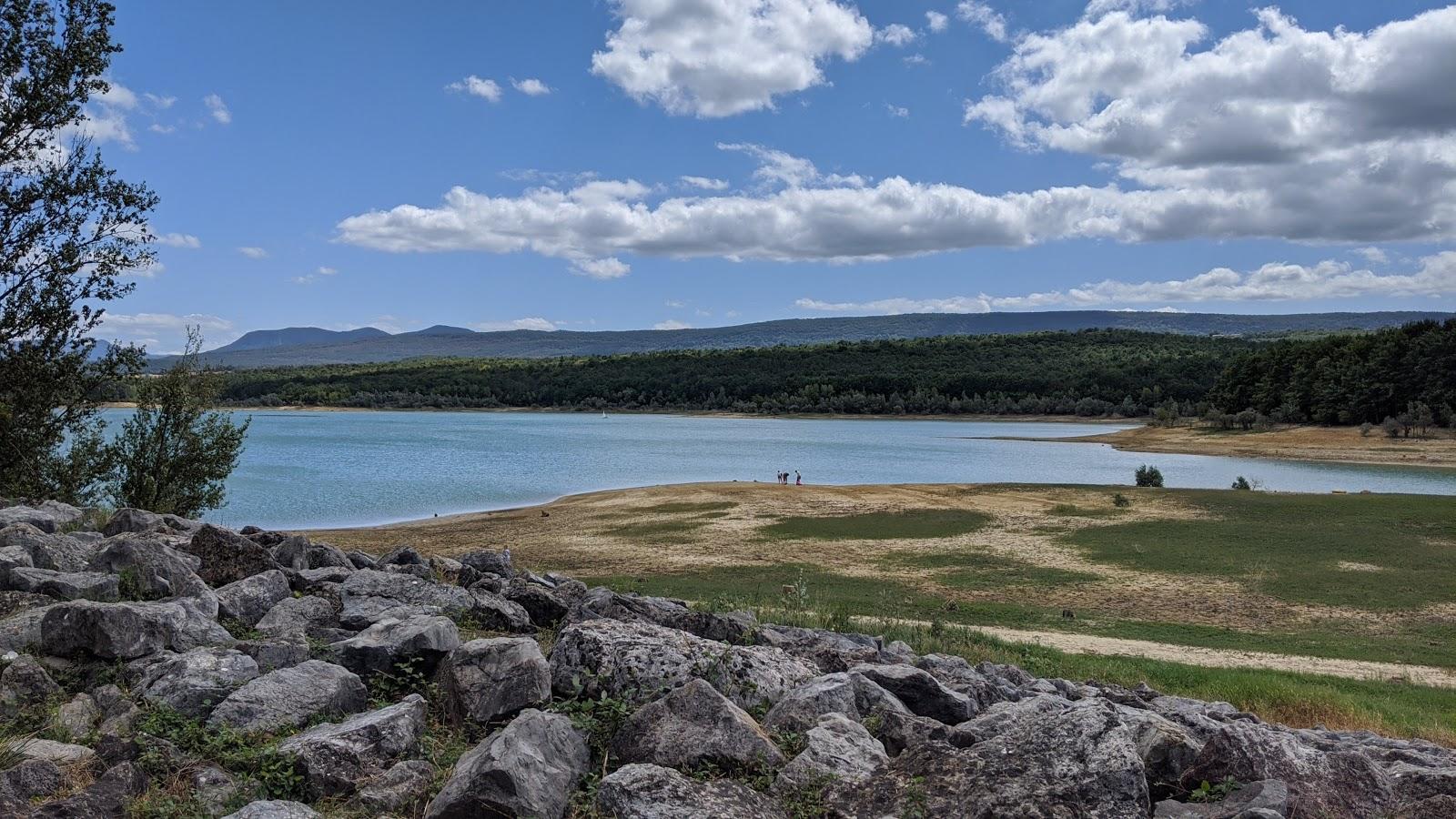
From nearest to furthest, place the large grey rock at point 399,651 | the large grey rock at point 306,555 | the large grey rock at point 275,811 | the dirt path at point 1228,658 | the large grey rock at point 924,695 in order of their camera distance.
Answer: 1. the large grey rock at point 275,811
2. the large grey rock at point 399,651
3. the large grey rock at point 924,695
4. the large grey rock at point 306,555
5. the dirt path at point 1228,658

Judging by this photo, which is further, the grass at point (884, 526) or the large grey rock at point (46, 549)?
the grass at point (884, 526)

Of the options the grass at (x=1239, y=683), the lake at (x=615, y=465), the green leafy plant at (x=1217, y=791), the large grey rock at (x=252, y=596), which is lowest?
the lake at (x=615, y=465)

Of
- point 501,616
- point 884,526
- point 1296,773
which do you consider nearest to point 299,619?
point 501,616

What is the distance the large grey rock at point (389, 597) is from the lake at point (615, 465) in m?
20.6

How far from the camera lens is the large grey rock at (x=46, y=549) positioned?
28.7 ft

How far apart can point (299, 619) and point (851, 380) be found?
504ft

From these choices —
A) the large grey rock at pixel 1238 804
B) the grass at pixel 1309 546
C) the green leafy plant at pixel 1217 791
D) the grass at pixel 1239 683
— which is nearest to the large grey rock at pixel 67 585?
the grass at pixel 1239 683

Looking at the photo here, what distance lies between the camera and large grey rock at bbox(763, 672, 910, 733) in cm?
583

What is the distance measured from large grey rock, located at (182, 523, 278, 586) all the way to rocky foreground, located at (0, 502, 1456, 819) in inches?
38.3

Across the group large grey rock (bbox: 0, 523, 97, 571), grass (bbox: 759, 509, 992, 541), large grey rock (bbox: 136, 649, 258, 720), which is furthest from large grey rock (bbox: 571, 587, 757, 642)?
grass (bbox: 759, 509, 992, 541)

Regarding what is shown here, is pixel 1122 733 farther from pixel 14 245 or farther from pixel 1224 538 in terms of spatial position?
pixel 1224 538

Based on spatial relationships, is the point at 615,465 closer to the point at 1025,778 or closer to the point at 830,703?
the point at 830,703

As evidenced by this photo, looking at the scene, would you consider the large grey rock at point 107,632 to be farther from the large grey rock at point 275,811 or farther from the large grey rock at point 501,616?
the large grey rock at point 275,811

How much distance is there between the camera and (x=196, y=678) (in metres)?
6.06
